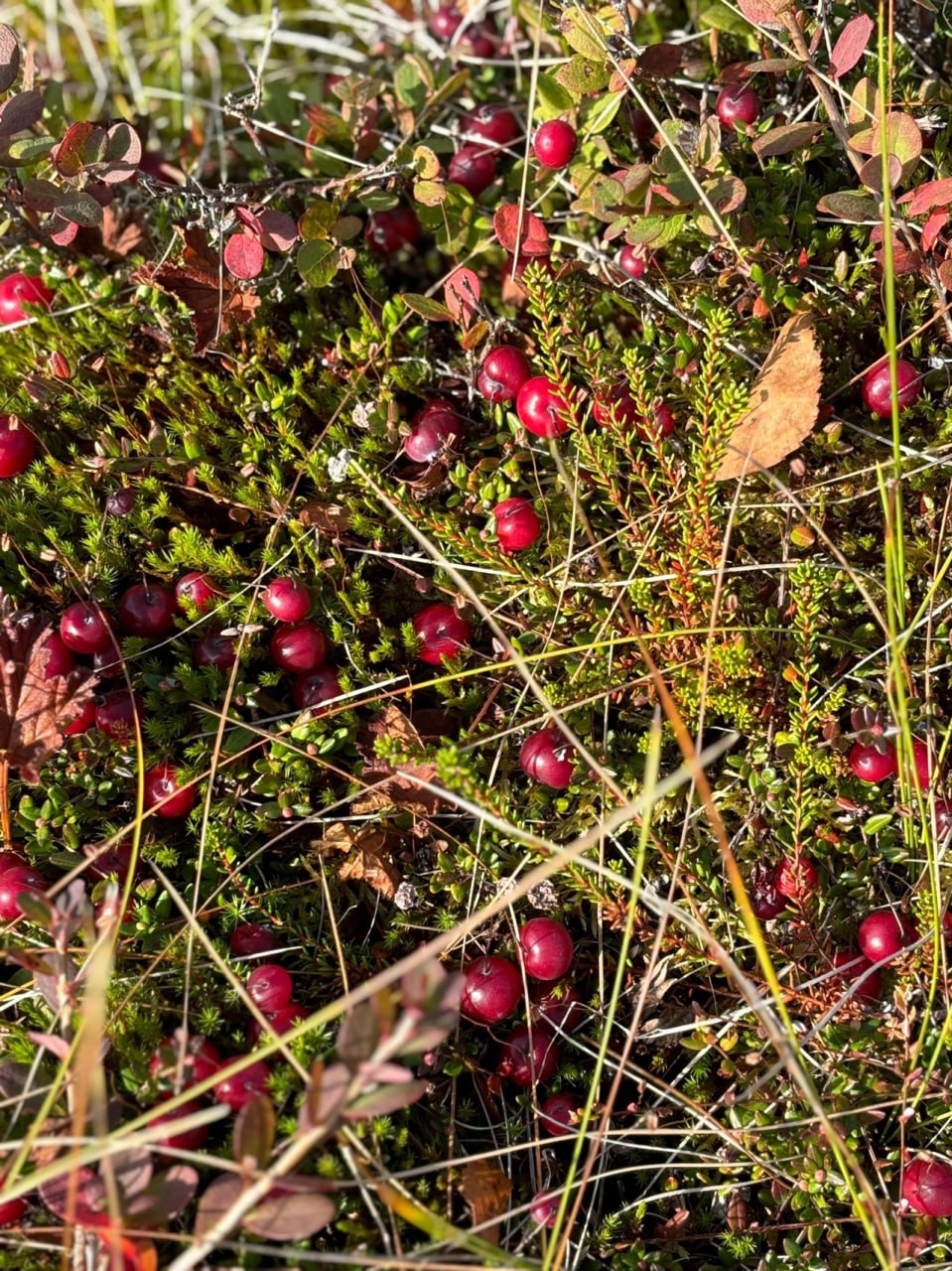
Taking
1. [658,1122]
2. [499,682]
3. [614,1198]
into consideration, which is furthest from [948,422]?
[614,1198]

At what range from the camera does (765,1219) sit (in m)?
2.91

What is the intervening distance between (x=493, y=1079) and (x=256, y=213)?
2.90 m

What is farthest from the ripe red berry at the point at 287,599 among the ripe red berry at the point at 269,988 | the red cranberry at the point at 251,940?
the ripe red berry at the point at 269,988

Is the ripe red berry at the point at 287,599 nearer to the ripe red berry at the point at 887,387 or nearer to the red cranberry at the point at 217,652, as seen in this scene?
the red cranberry at the point at 217,652

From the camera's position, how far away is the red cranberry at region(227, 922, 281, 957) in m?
3.09

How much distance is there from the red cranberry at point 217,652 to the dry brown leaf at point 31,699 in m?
0.35

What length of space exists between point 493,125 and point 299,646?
2285mm

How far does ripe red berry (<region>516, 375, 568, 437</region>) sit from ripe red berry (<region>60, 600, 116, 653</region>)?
1495 millimetres

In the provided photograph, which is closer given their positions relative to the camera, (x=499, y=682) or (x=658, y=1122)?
(x=658, y=1122)

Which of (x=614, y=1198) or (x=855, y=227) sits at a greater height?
(x=855, y=227)

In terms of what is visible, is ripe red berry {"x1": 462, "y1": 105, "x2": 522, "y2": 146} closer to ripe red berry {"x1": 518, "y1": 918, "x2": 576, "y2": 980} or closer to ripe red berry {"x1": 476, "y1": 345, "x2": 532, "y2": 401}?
ripe red berry {"x1": 476, "y1": 345, "x2": 532, "y2": 401}

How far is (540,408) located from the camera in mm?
3455

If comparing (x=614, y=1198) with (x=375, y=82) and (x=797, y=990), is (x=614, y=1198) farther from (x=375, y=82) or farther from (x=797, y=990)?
(x=375, y=82)

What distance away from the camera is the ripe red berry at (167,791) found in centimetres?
324
